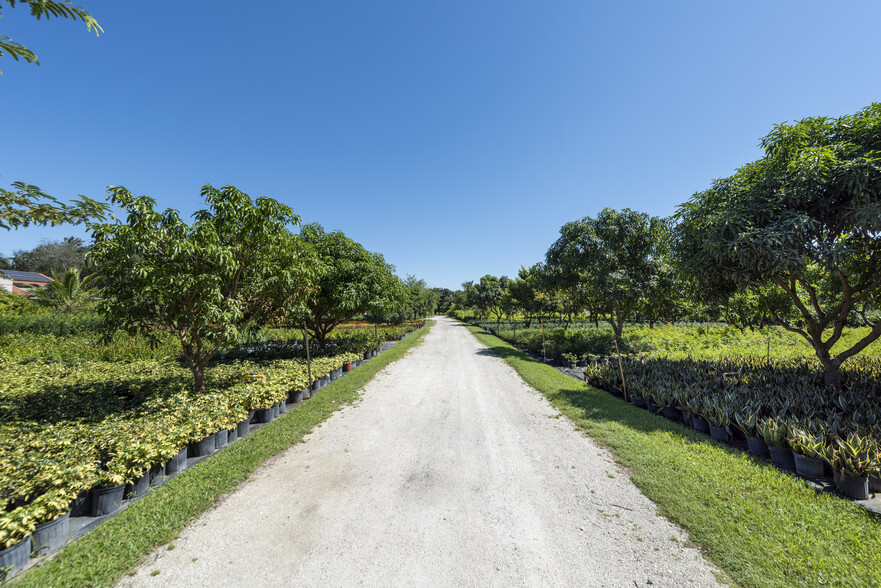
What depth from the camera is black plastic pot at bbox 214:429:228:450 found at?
5.63 metres

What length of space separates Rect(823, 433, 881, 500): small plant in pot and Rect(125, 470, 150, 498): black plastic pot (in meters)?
9.64

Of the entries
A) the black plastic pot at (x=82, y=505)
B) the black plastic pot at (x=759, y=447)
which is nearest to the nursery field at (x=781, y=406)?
the black plastic pot at (x=759, y=447)

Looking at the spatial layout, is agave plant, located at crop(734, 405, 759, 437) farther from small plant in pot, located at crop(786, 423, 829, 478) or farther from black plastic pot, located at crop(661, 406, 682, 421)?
black plastic pot, located at crop(661, 406, 682, 421)

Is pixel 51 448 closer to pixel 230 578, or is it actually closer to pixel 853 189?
pixel 230 578

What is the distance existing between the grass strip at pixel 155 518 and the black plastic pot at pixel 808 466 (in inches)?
338

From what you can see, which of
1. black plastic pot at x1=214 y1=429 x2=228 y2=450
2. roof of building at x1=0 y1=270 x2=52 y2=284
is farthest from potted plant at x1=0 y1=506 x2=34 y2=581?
roof of building at x1=0 y1=270 x2=52 y2=284

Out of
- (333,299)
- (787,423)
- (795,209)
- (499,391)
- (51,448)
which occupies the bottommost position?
(499,391)

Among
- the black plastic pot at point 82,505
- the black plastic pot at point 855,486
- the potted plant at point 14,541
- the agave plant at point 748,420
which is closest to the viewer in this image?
the potted plant at point 14,541

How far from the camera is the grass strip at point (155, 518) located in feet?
9.18

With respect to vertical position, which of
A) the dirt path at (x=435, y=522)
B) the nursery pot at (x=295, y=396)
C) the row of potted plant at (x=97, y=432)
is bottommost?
the dirt path at (x=435, y=522)

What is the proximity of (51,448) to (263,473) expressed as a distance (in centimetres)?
258

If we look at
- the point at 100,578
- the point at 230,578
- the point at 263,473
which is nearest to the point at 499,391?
the point at 263,473

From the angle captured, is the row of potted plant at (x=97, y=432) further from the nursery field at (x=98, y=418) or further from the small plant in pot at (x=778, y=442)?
the small plant in pot at (x=778, y=442)

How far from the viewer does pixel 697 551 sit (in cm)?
312
